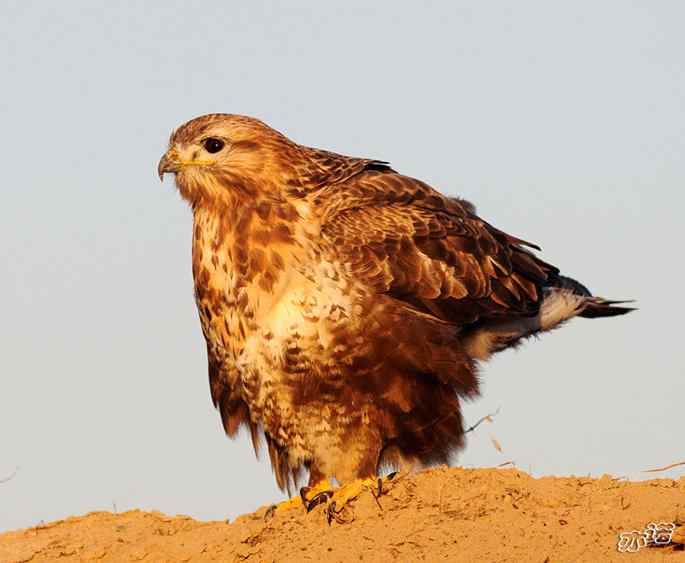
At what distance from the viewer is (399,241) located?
10.5m

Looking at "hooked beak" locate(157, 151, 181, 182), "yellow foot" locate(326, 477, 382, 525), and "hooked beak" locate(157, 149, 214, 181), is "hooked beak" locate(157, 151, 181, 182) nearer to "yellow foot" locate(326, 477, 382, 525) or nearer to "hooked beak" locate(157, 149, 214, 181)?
"hooked beak" locate(157, 149, 214, 181)

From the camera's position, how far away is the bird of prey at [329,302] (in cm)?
984

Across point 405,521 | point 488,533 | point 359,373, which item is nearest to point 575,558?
point 488,533

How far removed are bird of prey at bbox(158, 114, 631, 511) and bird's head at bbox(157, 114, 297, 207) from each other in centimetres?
1

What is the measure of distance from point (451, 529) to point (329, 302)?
1.90 m

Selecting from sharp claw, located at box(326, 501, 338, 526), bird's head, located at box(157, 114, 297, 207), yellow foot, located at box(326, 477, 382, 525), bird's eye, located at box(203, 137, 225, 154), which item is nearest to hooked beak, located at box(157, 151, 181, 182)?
bird's head, located at box(157, 114, 297, 207)

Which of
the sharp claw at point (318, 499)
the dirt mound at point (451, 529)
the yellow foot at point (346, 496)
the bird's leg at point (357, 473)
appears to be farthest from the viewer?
the sharp claw at point (318, 499)

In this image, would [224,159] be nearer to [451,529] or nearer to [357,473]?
[357,473]

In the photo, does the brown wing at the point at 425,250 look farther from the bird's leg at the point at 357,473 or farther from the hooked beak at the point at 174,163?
the bird's leg at the point at 357,473

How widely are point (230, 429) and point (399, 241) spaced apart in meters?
1.99

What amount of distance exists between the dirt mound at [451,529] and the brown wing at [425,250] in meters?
1.60

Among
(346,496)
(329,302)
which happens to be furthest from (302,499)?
(329,302)

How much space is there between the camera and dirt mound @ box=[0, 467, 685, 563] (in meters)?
8.35

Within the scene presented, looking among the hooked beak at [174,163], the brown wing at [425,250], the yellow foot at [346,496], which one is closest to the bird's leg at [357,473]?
the yellow foot at [346,496]
